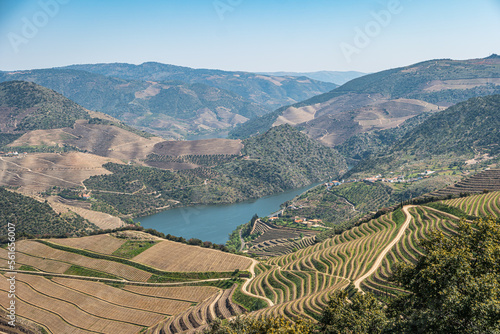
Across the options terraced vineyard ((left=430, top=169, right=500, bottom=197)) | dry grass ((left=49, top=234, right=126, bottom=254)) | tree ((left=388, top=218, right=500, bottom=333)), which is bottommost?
dry grass ((left=49, top=234, right=126, bottom=254))

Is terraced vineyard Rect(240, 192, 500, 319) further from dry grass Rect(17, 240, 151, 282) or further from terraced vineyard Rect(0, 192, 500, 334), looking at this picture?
dry grass Rect(17, 240, 151, 282)

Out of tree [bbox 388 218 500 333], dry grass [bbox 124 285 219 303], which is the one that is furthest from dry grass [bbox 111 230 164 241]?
tree [bbox 388 218 500 333]

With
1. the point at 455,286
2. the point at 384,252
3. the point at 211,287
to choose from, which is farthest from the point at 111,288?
the point at 455,286

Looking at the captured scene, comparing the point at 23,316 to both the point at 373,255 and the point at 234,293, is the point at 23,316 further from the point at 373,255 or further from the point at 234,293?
the point at 373,255

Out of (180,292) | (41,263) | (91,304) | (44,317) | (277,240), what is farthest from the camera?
(277,240)

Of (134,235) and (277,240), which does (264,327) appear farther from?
(277,240)

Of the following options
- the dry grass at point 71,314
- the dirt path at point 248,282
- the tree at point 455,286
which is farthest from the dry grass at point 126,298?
the tree at point 455,286
